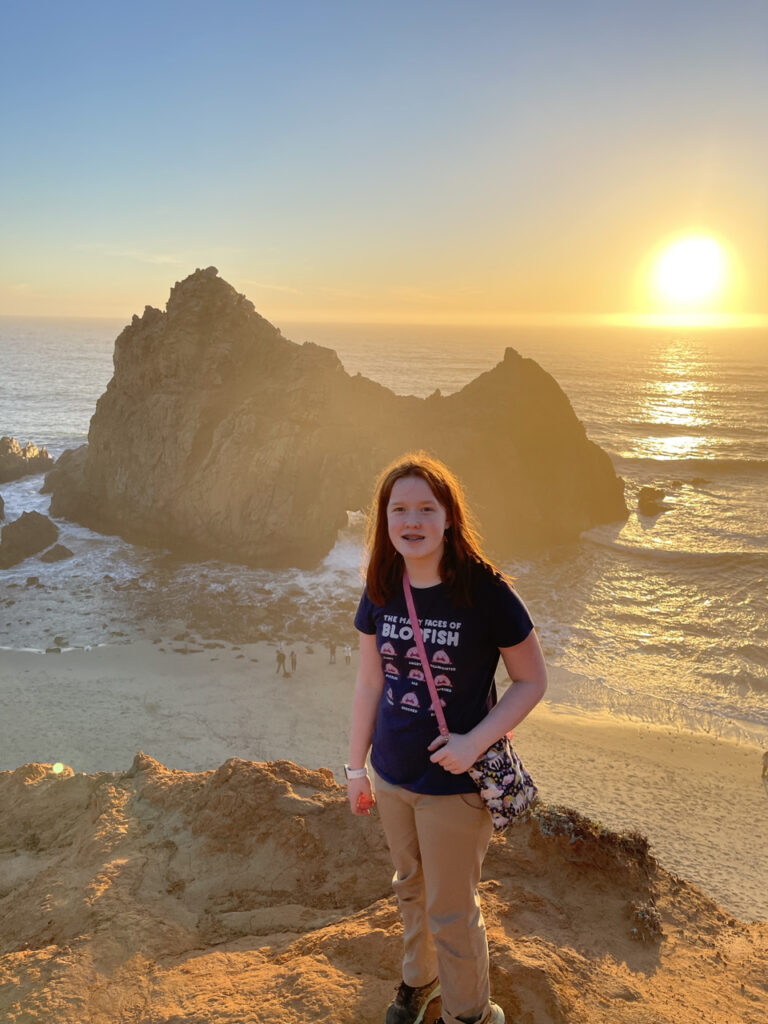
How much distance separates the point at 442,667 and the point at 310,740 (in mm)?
13206

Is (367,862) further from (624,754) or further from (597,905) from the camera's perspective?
(624,754)

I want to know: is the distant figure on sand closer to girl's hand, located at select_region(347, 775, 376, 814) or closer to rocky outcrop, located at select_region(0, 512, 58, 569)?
rocky outcrop, located at select_region(0, 512, 58, 569)

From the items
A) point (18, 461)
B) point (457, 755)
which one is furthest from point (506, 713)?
point (18, 461)

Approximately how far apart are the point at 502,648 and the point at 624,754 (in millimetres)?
13611

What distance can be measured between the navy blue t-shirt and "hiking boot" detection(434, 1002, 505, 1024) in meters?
1.34

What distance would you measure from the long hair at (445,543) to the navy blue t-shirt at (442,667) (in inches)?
2.7

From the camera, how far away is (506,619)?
2.96 meters

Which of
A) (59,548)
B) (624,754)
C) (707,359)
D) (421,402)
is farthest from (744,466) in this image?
(707,359)

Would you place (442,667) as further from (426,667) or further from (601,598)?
(601,598)

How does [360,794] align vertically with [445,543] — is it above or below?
below

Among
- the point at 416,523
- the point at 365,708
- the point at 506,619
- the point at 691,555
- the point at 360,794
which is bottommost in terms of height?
the point at 691,555

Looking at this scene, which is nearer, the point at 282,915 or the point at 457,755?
the point at 457,755

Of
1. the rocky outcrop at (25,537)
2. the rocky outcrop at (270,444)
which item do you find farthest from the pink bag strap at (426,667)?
the rocky outcrop at (25,537)

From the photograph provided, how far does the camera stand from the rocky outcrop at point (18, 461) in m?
37.9
